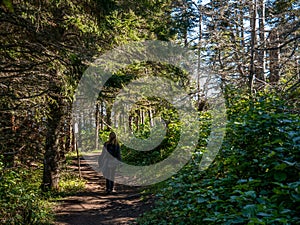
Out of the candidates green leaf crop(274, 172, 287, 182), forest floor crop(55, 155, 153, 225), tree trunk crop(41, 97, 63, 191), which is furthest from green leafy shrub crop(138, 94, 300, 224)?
tree trunk crop(41, 97, 63, 191)

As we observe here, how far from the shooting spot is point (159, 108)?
1262 centimetres

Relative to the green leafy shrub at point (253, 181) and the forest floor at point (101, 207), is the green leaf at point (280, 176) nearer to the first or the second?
the green leafy shrub at point (253, 181)

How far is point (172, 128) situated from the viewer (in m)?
10.6

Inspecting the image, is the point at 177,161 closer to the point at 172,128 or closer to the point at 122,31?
the point at 172,128

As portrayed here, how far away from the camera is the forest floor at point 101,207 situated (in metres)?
6.74

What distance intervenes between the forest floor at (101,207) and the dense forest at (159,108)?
1.45 feet

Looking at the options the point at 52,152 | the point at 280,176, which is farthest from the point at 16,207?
the point at 280,176

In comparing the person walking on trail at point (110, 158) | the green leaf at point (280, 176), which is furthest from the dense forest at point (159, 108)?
the person walking on trail at point (110, 158)

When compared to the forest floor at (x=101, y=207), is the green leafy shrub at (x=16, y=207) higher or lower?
higher

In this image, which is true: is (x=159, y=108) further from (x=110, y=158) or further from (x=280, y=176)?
(x=280, y=176)

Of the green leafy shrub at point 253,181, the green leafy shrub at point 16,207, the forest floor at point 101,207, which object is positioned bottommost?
the forest floor at point 101,207

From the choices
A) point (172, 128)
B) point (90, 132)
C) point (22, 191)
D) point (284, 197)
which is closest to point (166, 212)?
point (284, 197)

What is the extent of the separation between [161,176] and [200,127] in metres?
2.53

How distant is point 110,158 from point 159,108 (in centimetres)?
385
